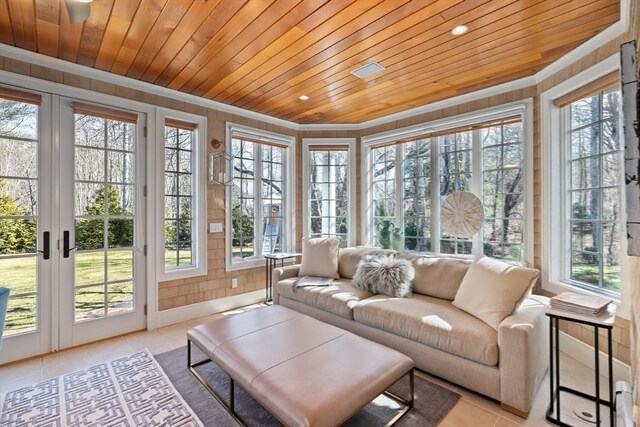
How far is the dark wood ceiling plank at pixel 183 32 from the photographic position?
2.10 m

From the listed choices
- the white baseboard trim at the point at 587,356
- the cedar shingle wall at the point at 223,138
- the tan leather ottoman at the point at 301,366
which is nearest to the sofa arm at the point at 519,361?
the tan leather ottoman at the point at 301,366

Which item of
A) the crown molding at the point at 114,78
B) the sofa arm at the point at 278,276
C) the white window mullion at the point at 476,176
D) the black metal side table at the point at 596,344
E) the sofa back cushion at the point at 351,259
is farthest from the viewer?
the sofa arm at the point at 278,276

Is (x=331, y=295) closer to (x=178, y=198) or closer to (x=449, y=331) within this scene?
(x=449, y=331)

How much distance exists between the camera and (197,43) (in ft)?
8.25

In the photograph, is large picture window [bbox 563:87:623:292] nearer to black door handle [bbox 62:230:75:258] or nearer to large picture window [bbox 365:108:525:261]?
large picture window [bbox 365:108:525:261]

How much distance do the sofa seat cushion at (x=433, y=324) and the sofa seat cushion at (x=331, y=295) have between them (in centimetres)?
12

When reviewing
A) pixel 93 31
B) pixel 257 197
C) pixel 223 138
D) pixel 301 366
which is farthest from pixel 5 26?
pixel 301 366

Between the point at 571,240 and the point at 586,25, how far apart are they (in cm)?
184

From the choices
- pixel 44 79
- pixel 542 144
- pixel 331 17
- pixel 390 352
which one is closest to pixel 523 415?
pixel 390 352

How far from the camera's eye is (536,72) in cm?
304

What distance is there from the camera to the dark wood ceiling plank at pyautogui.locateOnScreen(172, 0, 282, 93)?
6.90 feet

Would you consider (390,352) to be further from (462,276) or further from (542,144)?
(542,144)

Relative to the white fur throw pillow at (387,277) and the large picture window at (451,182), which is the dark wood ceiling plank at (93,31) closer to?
the white fur throw pillow at (387,277)

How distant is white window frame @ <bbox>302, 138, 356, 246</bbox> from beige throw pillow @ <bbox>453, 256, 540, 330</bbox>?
7.36ft
